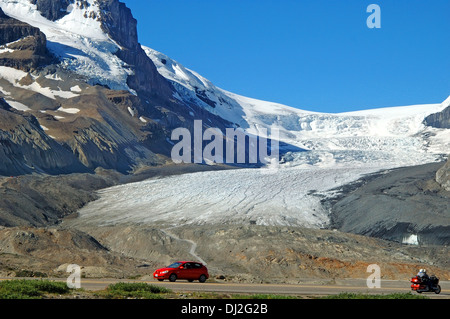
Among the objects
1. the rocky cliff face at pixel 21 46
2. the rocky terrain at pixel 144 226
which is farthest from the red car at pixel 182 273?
the rocky cliff face at pixel 21 46

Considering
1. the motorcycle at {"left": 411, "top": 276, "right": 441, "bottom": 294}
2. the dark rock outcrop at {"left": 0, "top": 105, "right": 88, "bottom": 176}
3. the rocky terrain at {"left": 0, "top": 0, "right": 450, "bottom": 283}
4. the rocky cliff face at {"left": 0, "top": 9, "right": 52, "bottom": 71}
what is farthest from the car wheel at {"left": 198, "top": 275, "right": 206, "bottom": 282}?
the rocky cliff face at {"left": 0, "top": 9, "right": 52, "bottom": 71}

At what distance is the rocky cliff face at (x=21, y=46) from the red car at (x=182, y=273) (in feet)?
517

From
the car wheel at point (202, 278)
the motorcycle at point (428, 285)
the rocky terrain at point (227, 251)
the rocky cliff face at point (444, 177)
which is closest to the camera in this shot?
the motorcycle at point (428, 285)

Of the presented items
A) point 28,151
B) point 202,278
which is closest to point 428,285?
point 202,278

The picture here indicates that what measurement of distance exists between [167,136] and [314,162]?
1634 inches

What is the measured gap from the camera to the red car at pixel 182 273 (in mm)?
30422

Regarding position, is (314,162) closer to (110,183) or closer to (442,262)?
Result: (110,183)

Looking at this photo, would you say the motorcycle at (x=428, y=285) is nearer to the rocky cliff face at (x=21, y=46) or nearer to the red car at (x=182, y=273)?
the red car at (x=182, y=273)

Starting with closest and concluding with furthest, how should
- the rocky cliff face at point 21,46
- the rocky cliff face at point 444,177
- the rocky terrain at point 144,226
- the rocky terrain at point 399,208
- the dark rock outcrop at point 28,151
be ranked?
the rocky terrain at point 144,226 < the rocky terrain at point 399,208 < the rocky cliff face at point 444,177 < the dark rock outcrop at point 28,151 < the rocky cliff face at point 21,46

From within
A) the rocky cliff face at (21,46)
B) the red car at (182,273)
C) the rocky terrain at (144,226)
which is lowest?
the red car at (182,273)

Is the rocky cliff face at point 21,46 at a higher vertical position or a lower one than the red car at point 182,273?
higher
